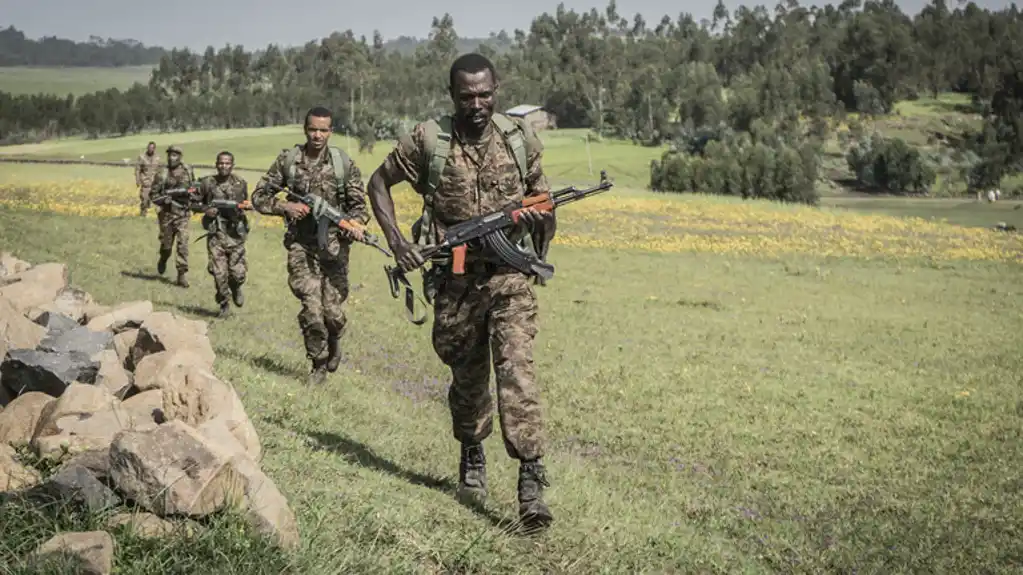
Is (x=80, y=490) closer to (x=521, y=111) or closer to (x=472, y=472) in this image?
(x=472, y=472)

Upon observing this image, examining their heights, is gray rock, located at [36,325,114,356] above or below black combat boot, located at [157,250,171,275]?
above

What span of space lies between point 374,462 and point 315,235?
432cm

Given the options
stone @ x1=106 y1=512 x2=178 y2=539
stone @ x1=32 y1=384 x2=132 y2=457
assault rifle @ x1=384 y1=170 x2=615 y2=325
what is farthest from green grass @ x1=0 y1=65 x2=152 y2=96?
stone @ x1=106 y1=512 x2=178 y2=539

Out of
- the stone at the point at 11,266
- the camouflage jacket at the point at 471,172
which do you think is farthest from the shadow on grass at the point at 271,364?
the camouflage jacket at the point at 471,172

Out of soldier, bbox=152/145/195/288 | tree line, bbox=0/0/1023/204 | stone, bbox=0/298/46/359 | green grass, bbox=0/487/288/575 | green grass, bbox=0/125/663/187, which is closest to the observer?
green grass, bbox=0/487/288/575

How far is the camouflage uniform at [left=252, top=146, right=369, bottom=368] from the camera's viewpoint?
451 inches

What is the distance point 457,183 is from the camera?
22.1 ft

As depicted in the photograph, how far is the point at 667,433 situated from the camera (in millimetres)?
11359

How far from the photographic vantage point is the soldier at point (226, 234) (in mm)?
16875

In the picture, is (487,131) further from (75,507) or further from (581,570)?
(75,507)

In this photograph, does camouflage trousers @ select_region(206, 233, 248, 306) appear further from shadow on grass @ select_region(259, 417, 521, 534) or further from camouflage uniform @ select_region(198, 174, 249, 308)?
shadow on grass @ select_region(259, 417, 521, 534)

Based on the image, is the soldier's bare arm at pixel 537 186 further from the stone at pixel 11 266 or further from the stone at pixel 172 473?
the stone at pixel 11 266

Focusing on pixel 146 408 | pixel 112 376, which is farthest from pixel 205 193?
pixel 146 408

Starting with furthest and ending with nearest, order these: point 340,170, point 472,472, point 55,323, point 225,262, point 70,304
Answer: point 225,262, point 340,170, point 70,304, point 55,323, point 472,472
